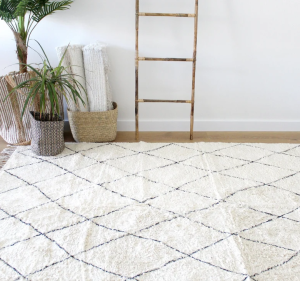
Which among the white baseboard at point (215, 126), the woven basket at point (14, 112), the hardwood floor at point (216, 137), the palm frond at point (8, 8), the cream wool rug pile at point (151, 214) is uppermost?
the palm frond at point (8, 8)

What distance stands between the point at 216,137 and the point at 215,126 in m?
0.18

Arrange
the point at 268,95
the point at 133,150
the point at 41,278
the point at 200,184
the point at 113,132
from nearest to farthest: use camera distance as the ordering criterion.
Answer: the point at 41,278 → the point at 200,184 → the point at 133,150 → the point at 113,132 → the point at 268,95

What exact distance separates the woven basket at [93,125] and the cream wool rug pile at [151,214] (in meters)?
0.16

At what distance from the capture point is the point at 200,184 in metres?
2.24

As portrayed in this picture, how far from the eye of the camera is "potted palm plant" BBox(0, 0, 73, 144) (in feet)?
8.33

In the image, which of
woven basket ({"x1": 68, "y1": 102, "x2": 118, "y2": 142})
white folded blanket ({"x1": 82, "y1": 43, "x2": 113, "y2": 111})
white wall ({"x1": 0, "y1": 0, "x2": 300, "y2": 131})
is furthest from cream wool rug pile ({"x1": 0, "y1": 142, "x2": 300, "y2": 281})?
white wall ({"x1": 0, "y1": 0, "x2": 300, "y2": 131})

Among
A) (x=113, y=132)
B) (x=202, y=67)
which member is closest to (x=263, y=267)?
(x=113, y=132)

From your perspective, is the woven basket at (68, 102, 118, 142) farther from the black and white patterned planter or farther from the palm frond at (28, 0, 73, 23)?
the palm frond at (28, 0, 73, 23)

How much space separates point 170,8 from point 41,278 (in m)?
2.18

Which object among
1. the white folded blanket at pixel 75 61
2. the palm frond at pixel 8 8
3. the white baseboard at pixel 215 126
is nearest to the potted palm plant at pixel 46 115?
the white folded blanket at pixel 75 61

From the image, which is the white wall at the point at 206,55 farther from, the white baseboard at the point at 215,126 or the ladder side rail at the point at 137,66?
the ladder side rail at the point at 137,66

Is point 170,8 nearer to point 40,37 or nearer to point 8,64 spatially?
point 40,37

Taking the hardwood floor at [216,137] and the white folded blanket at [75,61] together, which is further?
the hardwood floor at [216,137]

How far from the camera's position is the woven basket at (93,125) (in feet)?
9.32
